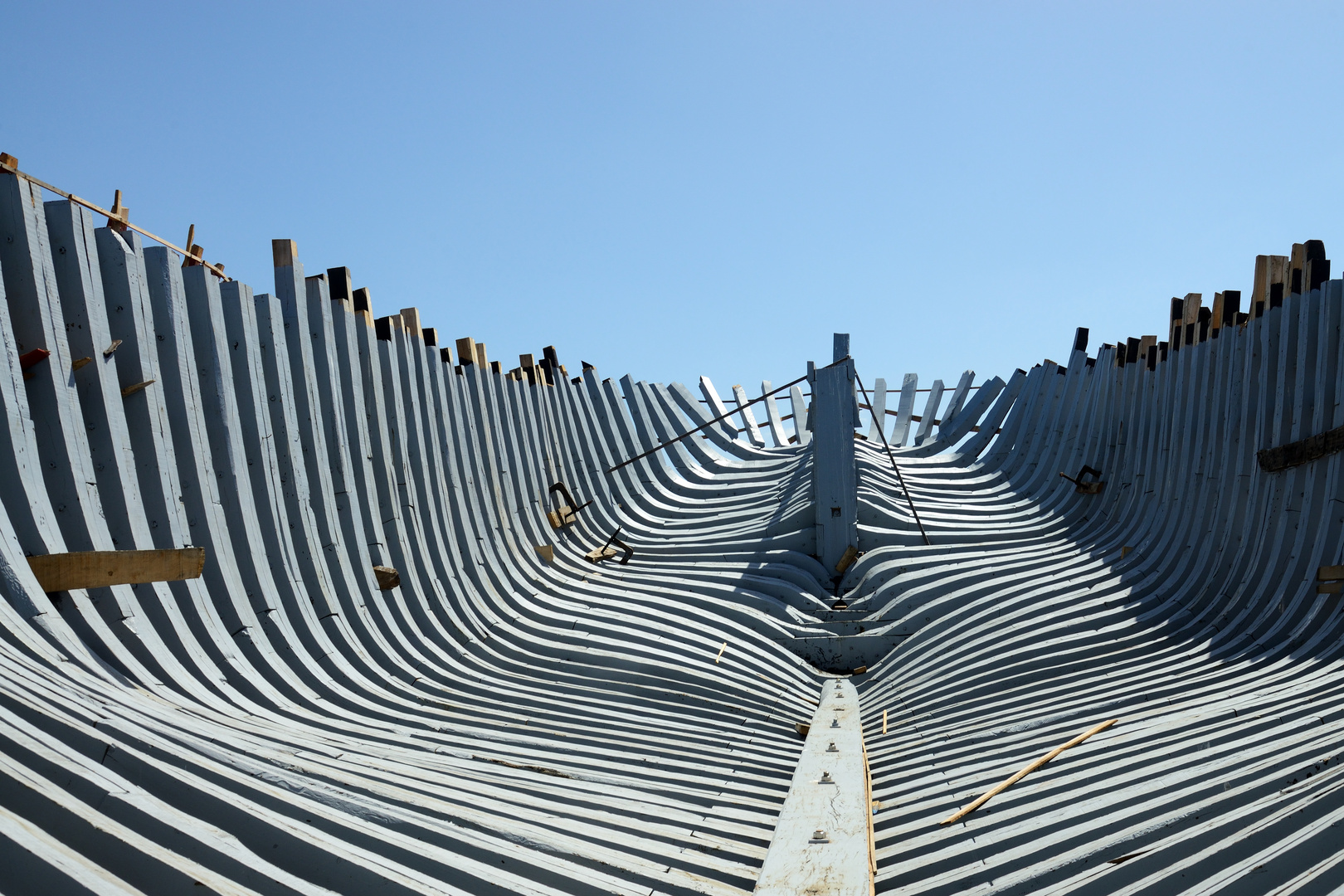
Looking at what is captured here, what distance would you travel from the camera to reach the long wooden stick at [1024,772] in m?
4.61

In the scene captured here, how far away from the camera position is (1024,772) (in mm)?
5031

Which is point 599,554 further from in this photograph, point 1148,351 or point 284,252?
point 1148,351

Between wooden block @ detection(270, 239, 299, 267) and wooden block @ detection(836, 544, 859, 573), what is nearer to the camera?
wooden block @ detection(270, 239, 299, 267)

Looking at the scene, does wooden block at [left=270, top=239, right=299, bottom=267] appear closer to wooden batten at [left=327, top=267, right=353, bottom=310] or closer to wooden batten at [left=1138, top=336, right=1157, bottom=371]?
wooden batten at [left=327, top=267, right=353, bottom=310]

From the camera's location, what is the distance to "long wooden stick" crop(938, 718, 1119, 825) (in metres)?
4.61

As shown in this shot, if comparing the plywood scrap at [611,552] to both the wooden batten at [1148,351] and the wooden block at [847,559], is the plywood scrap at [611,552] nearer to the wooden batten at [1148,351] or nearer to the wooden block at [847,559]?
the wooden block at [847,559]

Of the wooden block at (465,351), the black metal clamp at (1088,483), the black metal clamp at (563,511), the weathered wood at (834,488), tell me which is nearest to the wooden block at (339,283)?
the wooden block at (465,351)

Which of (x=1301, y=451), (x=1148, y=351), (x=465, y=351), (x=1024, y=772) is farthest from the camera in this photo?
(x=1148, y=351)

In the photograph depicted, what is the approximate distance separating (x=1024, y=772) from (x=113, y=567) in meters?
4.04

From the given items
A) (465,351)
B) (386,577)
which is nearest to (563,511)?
(465,351)

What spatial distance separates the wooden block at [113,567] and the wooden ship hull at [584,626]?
20 mm

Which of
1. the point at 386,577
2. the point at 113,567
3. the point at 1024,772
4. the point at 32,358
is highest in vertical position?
the point at 32,358

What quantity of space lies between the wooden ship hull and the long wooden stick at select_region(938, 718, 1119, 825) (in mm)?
22

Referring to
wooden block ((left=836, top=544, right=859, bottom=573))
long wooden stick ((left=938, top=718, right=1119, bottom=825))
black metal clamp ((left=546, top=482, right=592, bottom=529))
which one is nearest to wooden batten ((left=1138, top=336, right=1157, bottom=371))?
wooden block ((left=836, top=544, right=859, bottom=573))
